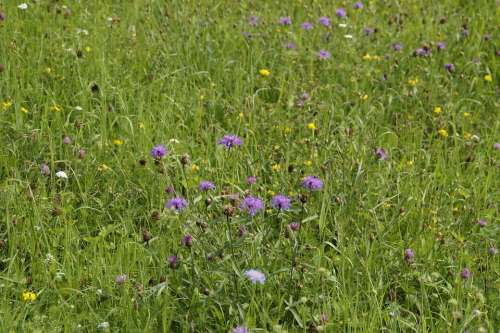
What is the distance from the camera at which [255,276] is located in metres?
2.23

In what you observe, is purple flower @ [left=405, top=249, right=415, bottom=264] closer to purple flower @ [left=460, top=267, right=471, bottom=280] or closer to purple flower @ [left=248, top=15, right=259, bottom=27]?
purple flower @ [left=460, top=267, right=471, bottom=280]

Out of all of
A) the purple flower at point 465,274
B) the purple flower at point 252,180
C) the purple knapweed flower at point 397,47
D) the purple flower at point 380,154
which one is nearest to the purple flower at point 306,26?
the purple knapweed flower at point 397,47

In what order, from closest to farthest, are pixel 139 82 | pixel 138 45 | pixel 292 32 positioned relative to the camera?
pixel 139 82 → pixel 138 45 → pixel 292 32

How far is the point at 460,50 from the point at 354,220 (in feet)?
6.23

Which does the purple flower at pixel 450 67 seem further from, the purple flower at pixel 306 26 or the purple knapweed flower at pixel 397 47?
the purple flower at pixel 306 26

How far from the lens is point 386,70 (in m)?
4.07

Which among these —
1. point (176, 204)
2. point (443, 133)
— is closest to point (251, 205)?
point (176, 204)

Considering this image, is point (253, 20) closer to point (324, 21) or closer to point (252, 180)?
point (324, 21)

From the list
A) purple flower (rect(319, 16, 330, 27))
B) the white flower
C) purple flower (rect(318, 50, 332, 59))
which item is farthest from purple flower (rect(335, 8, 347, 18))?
the white flower

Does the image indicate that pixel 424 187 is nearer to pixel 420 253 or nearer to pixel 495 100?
pixel 420 253

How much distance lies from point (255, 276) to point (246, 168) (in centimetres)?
87

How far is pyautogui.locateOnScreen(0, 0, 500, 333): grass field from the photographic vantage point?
7.69 feet

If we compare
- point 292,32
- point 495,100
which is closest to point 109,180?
point 292,32

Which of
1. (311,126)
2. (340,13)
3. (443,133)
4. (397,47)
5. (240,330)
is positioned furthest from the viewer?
(340,13)
